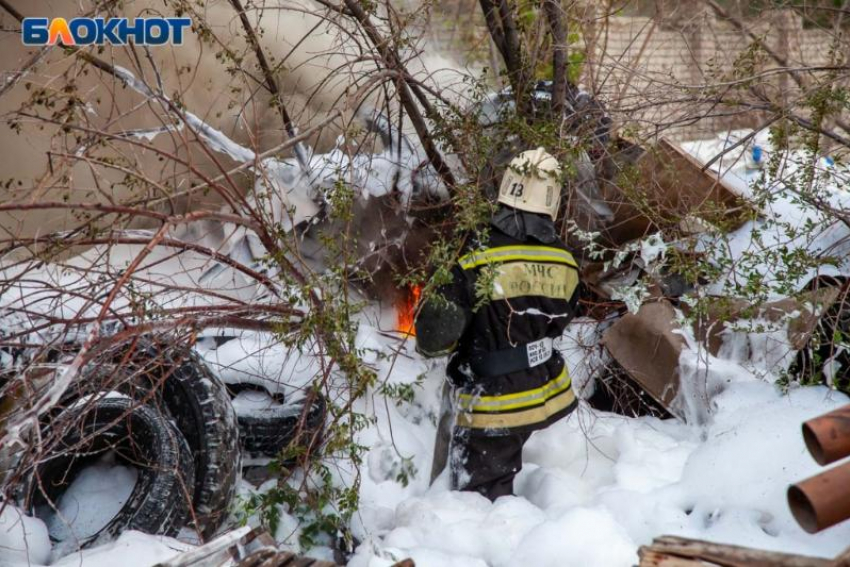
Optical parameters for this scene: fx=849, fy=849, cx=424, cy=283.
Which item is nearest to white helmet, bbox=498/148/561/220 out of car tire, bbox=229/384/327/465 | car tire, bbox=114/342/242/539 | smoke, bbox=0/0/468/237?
smoke, bbox=0/0/468/237

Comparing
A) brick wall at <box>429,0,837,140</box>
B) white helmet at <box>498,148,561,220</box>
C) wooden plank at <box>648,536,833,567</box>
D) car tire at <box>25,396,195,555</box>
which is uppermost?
brick wall at <box>429,0,837,140</box>

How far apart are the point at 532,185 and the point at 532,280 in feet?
1.41

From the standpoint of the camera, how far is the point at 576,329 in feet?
15.6

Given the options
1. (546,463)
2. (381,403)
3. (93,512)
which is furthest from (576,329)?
(93,512)

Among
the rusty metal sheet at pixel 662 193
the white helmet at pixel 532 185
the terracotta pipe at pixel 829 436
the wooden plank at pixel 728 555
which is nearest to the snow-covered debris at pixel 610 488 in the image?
the rusty metal sheet at pixel 662 193

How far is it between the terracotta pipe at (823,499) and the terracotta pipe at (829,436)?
0.04m

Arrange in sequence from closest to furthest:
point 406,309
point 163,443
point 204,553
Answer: point 204,553 < point 163,443 < point 406,309

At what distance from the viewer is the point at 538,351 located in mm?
3873

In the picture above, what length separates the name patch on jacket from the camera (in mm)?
3713

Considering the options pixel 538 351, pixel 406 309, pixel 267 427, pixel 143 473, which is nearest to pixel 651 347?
pixel 538 351

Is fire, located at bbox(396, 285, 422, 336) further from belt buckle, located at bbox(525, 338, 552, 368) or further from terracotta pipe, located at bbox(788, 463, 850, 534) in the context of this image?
terracotta pipe, located at bbox(788, 463, 850, 534)

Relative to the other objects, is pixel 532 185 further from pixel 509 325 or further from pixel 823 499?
pixel 823 499

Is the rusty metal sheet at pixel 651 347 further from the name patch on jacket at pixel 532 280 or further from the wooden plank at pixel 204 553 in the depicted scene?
the wooden plank at pixel 204 553

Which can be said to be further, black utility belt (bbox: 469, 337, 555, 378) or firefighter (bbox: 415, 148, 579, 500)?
black utility belt (bbox: 469, 337, 555, 378)
